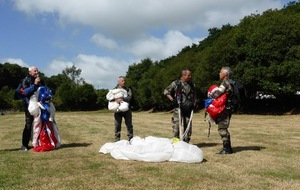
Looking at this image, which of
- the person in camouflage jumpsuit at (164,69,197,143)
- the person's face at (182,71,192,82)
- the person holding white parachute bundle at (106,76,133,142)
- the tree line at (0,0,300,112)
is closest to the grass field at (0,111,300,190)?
the person in camouflage jumpsuit at (164,69,197,143)

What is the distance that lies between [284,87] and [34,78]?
26.8 metres

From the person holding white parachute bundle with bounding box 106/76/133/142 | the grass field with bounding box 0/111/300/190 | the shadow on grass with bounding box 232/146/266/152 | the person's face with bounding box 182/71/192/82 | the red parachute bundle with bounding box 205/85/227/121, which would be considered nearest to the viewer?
the grass field with bounding box 0/111/300/190

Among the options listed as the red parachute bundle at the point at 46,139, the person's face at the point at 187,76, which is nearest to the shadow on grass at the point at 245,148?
the person's face at the point at 187,76

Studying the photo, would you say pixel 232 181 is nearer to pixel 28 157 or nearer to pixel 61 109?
pixel 28 157

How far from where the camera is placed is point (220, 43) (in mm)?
40500

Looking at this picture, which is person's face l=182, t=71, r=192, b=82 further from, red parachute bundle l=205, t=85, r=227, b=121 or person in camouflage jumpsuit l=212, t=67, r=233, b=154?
person in camouflage jumpsuit l=212, t=67, r=233, b=154

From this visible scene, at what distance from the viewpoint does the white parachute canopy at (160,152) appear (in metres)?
8.46

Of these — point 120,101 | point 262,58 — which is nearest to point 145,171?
point 120,101

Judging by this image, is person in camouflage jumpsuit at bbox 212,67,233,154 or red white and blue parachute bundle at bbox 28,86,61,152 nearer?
person in camouflage jumpsuit at bbox 212,67,233,154

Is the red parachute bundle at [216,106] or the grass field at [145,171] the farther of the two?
the red parachute bundle at [216,106]

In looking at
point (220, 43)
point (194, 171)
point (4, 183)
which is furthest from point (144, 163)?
point (220, 43)

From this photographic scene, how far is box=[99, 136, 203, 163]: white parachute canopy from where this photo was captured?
846 centimetres

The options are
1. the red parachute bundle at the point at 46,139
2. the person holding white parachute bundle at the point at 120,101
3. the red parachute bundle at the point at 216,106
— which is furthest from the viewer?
the person holding white parachute bundle at the point at 120,101

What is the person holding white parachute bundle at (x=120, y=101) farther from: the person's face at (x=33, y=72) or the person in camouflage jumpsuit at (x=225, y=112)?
the person in camouflage jumpsuit at (x=225, y=112)
